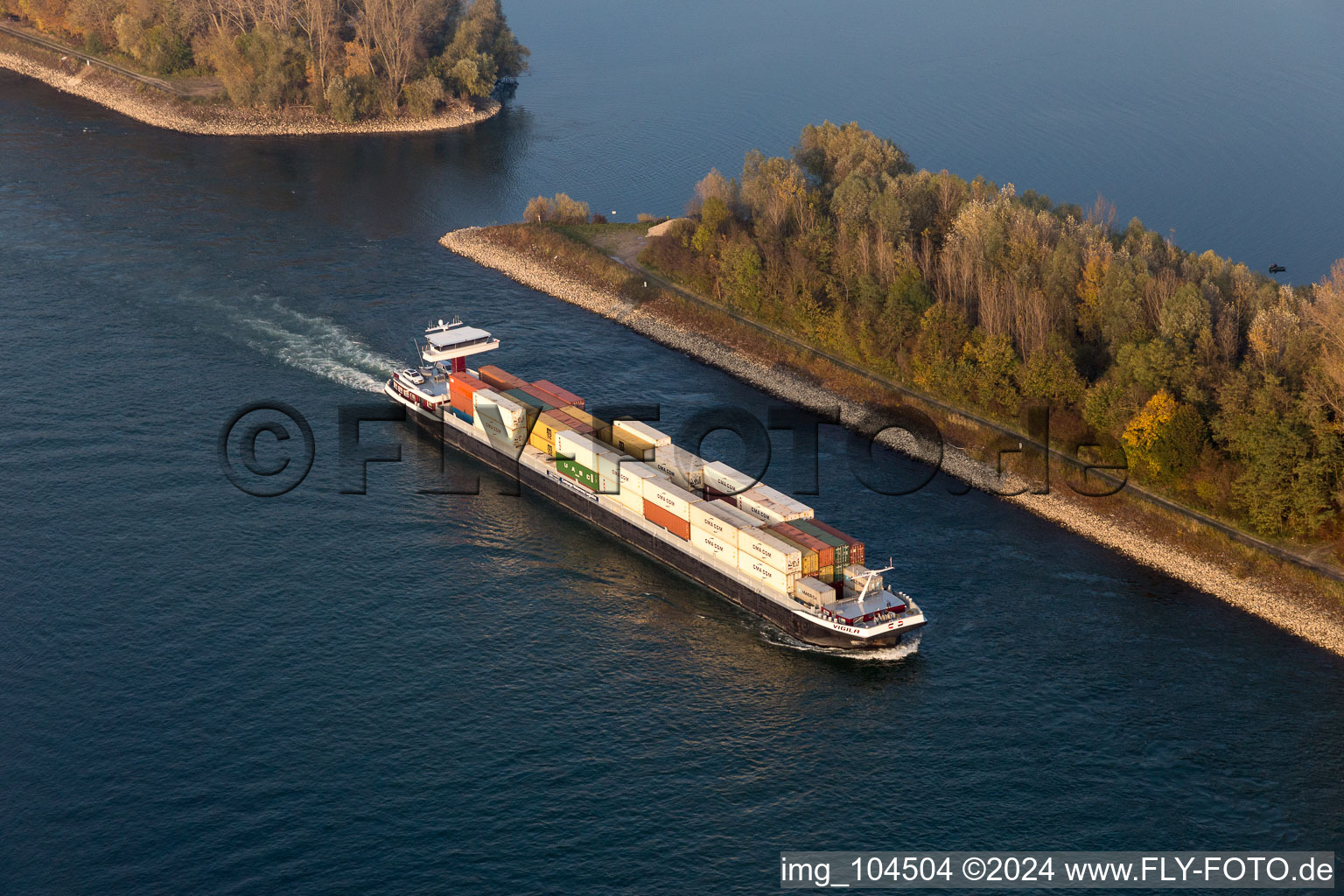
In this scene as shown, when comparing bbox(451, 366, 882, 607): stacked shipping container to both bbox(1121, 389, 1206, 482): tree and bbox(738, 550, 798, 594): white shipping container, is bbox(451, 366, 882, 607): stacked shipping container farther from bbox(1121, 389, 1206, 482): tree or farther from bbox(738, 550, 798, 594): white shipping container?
bbox(1121, 389, 1206, 482): tree

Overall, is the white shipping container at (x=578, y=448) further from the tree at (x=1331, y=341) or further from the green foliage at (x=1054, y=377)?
the tree at (x=1331, y=341)

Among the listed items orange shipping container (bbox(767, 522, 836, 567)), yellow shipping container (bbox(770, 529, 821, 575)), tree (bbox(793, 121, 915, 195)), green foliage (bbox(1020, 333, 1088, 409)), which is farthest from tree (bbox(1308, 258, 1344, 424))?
tree (bbox(793, 121, 915, 195))

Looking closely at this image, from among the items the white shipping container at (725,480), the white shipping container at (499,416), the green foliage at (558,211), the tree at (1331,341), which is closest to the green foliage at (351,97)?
the green foliage at (558,211)

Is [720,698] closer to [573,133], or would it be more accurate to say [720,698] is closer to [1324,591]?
[1324,591]

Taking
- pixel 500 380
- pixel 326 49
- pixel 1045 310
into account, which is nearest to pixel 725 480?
pixel 500 380

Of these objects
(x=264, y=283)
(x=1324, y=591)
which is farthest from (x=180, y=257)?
(x=1324, y=591)
